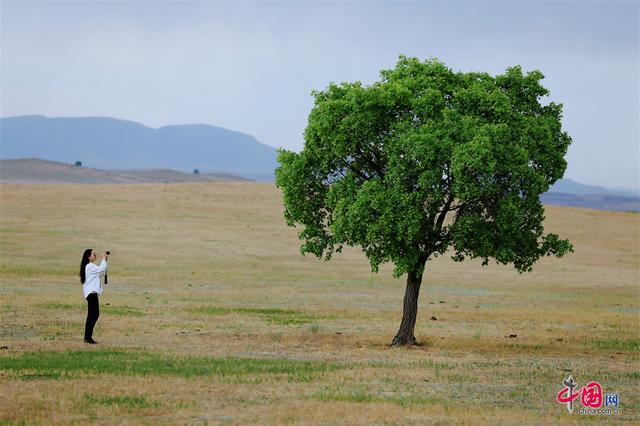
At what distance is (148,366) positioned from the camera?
2636 cm

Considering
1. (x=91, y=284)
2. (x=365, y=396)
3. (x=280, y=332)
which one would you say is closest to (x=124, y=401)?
(x=365, y=396)

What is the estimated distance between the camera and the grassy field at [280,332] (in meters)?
21.2

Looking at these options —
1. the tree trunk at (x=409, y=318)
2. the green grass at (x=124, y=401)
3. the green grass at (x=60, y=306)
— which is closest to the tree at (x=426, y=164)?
the tree trunk at (x=409, y=318)

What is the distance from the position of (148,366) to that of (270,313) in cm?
1841

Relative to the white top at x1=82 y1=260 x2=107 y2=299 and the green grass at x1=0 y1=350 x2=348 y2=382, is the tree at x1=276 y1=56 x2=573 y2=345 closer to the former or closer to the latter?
the green grass at x1=0 y1=350 x2=348 y2=382

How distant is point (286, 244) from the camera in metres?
85.4

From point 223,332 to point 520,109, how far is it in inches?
559

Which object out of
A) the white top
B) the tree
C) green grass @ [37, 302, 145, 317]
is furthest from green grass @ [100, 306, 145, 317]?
the tree

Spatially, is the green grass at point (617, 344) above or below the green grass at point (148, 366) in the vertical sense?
above

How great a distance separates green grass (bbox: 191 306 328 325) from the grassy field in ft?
0.48

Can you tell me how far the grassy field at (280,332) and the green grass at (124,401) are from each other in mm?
64

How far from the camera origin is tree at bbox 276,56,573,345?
3131 cm

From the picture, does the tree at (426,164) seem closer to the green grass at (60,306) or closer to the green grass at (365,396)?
the green grass at (365,396)

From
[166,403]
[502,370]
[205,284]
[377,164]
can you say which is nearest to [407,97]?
[377,164]
